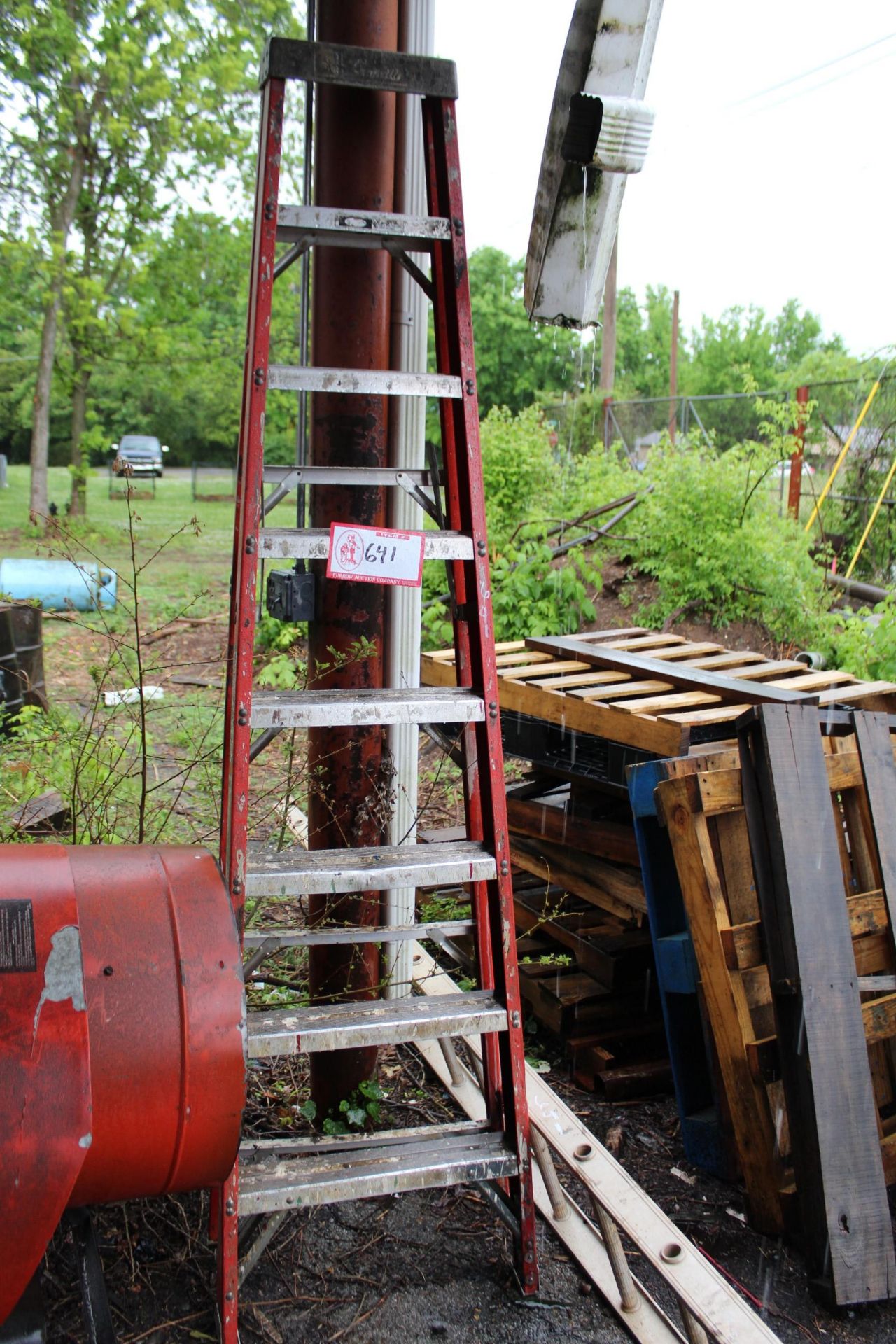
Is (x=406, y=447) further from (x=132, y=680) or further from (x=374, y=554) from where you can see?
(x=132, y=680)

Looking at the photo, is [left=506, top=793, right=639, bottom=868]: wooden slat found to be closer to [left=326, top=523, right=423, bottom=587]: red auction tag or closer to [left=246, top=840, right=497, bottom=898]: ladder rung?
[left=246, top=840, right=497, bottom=898]: ladder rung

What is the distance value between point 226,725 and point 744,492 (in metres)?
6.52

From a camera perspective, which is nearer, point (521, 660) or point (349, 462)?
point (349, 462)

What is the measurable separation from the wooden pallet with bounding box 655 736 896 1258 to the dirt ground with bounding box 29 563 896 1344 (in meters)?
0.19

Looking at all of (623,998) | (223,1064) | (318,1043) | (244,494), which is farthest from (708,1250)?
(244,494)

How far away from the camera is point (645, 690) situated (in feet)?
12.3

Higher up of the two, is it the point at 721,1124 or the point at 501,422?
the point at 501,422

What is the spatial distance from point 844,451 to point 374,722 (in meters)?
10.2

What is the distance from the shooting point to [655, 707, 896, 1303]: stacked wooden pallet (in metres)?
2.66

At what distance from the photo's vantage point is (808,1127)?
268 centimetres

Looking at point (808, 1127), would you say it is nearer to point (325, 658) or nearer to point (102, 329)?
point (325, 658)

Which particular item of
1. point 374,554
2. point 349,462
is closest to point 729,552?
point 349,462

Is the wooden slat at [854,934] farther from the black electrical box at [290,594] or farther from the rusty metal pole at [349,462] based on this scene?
the black electrical box at [290,594]

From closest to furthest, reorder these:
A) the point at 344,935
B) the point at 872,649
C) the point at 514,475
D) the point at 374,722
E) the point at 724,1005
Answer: the point at 374,722 → the point at 344,935 → the point at 724,1005 → the point at 872,649 → the point at 514,475
